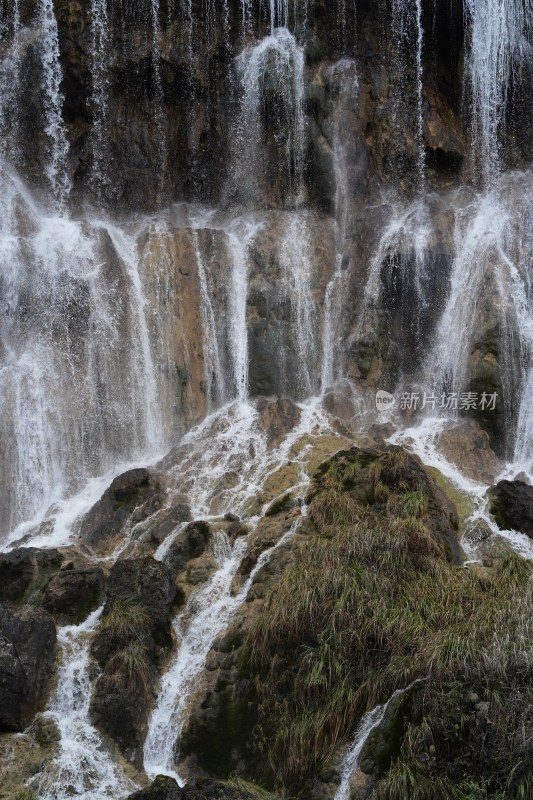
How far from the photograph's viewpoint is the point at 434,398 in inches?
782

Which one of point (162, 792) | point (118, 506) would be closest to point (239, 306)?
point (118, 506)

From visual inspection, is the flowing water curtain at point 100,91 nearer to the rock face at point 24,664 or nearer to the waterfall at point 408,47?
the waterfall at point 408,47

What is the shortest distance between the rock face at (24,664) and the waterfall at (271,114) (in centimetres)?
1479

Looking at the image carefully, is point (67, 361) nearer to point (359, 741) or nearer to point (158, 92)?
point (158, 92)

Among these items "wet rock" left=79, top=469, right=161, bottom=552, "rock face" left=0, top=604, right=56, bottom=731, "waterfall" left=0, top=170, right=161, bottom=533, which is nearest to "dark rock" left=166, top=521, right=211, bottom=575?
"wet rock" left=79, top=469, right=161, bottom=552

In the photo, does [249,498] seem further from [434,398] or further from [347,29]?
[347,29]

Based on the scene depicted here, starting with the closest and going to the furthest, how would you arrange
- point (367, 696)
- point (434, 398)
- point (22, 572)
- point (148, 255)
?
point (367, 696), point (22, 572), point (434, 398), point (148, 255)

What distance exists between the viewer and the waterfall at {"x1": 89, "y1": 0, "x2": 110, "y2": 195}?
23078 mm

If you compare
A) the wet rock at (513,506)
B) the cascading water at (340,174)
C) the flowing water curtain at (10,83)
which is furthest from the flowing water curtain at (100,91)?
the wet rock at (513,506)

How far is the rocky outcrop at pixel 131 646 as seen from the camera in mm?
11117

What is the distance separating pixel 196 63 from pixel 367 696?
1917cm

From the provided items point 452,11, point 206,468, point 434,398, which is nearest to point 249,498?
point 206,468

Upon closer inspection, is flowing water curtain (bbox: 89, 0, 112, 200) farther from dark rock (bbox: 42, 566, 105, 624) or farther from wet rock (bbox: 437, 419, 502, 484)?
dark rock (bbox: 42, 566, 105, 624)

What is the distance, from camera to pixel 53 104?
23062mm
